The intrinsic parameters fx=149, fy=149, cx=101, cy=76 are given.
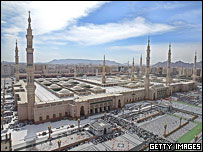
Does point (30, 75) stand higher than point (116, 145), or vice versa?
point (30, 75)

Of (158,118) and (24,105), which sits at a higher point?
(24,105)

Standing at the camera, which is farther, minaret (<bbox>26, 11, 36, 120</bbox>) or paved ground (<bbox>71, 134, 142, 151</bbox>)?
minaret (<bbox>26, 11, 36, 120</bbox>)

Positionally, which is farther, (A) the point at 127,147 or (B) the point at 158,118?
(B) the point at 158,118

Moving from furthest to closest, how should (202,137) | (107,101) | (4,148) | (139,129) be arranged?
(107,101)
(139,129)
(202,137)
(4,148)

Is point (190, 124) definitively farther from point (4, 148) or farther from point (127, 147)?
point (4, 148)

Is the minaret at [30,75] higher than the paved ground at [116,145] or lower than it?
higher

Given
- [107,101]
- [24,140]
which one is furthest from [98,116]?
[24,140]

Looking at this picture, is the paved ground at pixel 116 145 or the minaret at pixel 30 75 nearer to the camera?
the paved ground at pixel 116 145

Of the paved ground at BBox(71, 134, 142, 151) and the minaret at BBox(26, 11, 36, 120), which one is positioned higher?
the minaret at BBox(26, 11, 36, 120)

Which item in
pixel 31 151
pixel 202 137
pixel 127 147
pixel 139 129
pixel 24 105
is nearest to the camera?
pixel 31 151

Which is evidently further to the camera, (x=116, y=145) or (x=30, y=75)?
(x=30, y=75)
